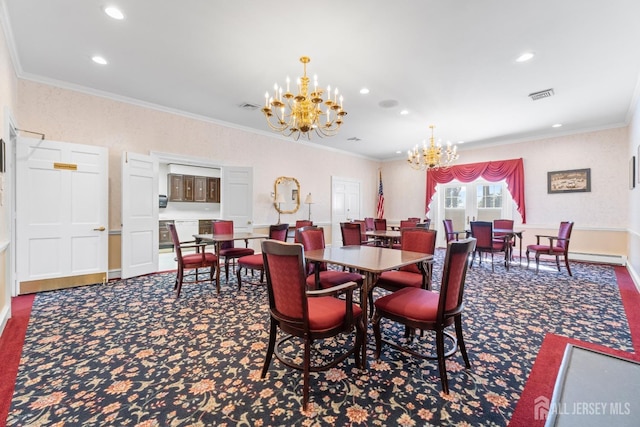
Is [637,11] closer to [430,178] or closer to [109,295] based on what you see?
[430,178]

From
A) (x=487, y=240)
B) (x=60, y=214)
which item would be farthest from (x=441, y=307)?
(x=60, y=214)

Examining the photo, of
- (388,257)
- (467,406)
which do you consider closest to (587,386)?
(467,406)

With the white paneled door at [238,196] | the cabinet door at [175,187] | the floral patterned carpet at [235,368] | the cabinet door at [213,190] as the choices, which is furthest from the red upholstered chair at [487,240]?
the cabinet door at [175,187]

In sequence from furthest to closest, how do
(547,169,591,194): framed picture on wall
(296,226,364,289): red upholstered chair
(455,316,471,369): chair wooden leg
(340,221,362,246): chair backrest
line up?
(547,169,591,194): framed picture on wall
(340,221,362,246): chair backrest
(296,226,364,289): red upholstered chair
(455,316,471,369): chair wooden leg

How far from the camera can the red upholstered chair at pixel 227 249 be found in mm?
4645

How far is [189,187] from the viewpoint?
9.01m

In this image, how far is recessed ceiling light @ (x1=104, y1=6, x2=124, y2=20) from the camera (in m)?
2.68

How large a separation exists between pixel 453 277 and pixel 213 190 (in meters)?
8.86

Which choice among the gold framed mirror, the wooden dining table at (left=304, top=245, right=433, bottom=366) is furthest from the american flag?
the wooden dining table at (left=304, top=245, right=433, bottom=366)

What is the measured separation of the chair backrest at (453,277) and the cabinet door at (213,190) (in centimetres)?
879

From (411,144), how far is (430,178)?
60.4 inches

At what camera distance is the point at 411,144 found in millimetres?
7715

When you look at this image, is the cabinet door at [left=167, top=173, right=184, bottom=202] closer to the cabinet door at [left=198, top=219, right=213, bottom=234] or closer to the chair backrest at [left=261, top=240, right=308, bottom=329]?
the cabinet door at [left=198, top=219, right=213, bottom=234]

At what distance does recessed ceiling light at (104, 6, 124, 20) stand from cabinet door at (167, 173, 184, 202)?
6442 millimetres
